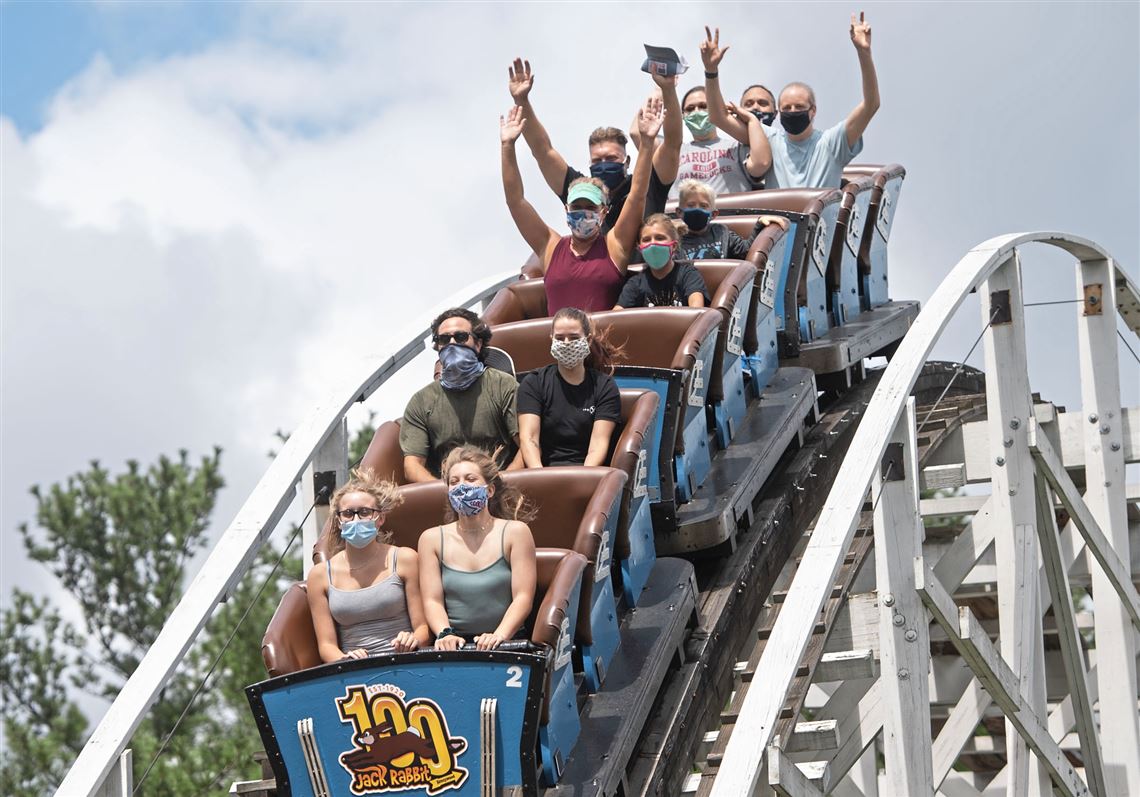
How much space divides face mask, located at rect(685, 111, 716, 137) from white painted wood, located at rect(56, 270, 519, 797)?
6.63ft

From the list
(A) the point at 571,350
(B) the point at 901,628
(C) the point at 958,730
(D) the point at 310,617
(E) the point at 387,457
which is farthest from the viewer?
(C) the point at 958,730

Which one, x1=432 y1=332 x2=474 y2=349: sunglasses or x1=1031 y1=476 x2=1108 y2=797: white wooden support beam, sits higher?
x1=432 y1=332 x2=474 y2=349: sunglasses

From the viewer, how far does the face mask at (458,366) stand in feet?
20.9

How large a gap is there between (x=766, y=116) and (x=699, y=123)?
69cm

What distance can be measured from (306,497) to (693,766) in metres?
1.96

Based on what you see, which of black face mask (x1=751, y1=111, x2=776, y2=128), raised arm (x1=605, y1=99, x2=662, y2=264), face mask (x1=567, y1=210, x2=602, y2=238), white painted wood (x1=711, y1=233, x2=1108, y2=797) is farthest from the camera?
black face mask (x1=751, y1=111, x2=776, y2=128)

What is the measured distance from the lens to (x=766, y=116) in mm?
9797

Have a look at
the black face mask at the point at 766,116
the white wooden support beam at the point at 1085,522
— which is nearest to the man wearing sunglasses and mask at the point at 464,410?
the white wooden support beam at the point at 1085,522

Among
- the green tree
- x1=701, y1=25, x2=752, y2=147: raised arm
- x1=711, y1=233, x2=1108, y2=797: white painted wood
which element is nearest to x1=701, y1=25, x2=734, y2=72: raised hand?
x1=701, y1=25, x2=752, y2=147: raised arm

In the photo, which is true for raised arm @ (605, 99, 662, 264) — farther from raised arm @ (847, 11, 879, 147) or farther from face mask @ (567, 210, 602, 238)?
raised arm @ (847, 11, 879, 147)

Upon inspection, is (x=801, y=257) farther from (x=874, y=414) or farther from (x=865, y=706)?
(x=874, y=414)

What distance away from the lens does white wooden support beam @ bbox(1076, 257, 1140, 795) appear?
8.39m

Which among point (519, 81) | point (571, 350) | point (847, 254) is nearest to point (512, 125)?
point (519, 81)

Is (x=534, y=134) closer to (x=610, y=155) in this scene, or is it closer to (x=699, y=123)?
(x=610, y=155)
